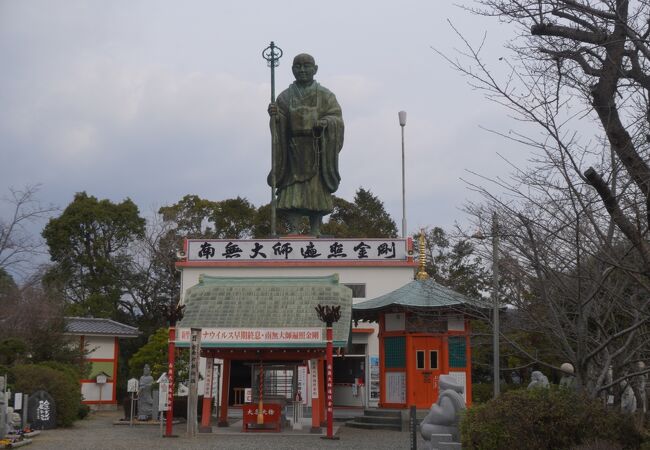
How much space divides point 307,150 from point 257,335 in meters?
13.0

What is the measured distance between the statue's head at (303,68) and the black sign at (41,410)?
1519 cm

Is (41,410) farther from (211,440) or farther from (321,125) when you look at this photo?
(321,125)

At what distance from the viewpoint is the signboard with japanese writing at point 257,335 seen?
17.5 meters

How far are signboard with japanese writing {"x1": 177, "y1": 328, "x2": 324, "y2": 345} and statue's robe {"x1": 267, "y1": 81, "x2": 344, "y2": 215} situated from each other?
1197cm

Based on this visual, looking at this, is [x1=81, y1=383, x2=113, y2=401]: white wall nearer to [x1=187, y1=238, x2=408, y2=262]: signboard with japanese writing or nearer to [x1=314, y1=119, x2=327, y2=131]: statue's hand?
[x1=187, y1=238, x2=408, y2=262]: signboard with japanese writing

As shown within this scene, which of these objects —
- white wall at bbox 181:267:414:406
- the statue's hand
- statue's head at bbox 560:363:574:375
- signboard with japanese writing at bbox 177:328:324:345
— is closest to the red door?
signboard with japanese writing at bbox 177:328:324:345

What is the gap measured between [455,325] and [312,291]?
145 inches

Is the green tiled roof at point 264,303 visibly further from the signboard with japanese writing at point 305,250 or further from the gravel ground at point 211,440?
the signboard with japanese writing at point 305,250

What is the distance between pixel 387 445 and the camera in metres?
15.4

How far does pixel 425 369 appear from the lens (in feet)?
64.9

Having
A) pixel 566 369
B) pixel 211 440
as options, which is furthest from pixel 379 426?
pixel 566 369

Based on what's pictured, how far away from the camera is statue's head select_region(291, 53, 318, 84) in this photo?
29625mm

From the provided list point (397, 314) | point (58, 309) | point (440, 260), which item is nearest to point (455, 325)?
point (397, 314)

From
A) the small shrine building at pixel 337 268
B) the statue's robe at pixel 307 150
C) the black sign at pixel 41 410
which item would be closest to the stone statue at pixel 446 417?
the black sign at pixel 41 410
